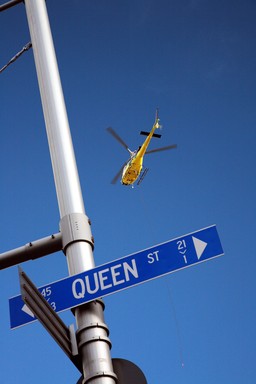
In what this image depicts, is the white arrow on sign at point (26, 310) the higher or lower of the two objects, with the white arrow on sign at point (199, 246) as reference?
lower

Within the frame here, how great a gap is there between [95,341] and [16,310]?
2.41 ft

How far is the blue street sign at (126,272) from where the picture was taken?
4.12 metres

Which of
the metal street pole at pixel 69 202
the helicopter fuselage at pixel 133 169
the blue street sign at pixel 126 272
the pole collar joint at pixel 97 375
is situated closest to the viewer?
the pole collar joint at pixel 97 375

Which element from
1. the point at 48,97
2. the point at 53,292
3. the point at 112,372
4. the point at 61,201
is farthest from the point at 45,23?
the point at 112,372

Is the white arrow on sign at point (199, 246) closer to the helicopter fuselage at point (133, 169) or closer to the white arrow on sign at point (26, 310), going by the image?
the white arrow on sign at point (26, 310)

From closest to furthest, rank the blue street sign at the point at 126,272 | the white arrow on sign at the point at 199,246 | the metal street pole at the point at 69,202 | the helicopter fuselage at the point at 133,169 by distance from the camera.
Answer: the metal street pole at the point at 69,202 → the blue street sign at the point at 126,272 → the white arrow on sign at the point at 199,246 → the helicopter fuselage at the point at 133,169

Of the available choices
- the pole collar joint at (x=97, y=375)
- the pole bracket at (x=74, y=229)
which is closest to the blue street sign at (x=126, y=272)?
the pole bracket at (x=74, y=229)

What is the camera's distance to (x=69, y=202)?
4539 millimetres

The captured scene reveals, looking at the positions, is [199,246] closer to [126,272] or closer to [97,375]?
[126,272]

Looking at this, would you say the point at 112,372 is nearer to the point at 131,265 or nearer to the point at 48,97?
Result: the point at 131,265

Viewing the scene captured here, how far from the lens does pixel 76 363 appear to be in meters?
→ 3.86

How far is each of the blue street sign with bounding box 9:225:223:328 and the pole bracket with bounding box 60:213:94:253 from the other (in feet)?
0.94

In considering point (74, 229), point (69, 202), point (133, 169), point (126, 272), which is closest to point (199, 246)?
point (126, 272)

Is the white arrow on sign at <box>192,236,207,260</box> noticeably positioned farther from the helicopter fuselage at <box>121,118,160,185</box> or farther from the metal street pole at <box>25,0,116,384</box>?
the helicopter fuselage at <box>121,118,160,185</box>
